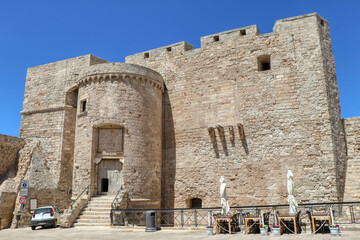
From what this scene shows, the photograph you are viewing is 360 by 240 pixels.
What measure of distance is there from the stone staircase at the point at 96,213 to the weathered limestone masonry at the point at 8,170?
5075 millimetres

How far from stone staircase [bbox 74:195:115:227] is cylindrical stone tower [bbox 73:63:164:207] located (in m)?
0.87

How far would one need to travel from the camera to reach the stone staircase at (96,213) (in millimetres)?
14680

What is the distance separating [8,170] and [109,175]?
23.1ft

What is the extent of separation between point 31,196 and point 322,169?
612 inches

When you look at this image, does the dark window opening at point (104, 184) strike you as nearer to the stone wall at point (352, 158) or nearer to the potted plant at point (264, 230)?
the potted plant at point (264, 230)

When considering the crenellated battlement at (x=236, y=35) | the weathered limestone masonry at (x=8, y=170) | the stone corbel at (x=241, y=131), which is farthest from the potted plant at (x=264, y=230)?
the weathered limestone masonry at (x=8, y=170)

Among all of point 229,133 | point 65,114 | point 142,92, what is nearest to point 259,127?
point 229,133

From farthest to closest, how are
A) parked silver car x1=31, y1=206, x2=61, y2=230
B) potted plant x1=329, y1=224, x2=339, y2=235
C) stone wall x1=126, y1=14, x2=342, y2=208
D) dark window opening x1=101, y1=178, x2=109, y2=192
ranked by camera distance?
dark window opening x1=101, y1=178, x2=109, y2=192 < stone wall x1=126, y1=14, x2=342, y2=208 < parked silver car x1=31, y1=206, x2=61, y2=230 < potted plant x1=329, y1=224, x2=339, y2=235

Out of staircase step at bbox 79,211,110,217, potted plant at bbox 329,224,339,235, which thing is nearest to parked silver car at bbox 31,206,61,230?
staircase step at bbox 79,211,110,217

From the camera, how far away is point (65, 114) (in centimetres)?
2058

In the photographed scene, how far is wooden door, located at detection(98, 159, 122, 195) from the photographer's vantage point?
17.2m

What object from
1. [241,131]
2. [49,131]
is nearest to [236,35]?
[241,131]

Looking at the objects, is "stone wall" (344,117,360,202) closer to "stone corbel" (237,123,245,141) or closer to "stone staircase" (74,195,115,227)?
"stone corbel" (237,123,245,141)

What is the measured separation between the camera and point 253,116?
17.0m
